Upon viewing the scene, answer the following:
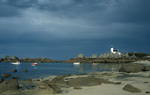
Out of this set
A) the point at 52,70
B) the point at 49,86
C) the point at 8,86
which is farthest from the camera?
the point at 52,70

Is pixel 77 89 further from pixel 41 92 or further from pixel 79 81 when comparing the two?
pixel 41 92

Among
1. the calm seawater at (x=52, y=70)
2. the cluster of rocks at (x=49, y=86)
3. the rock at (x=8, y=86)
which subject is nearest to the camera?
the cluster of rocks at (x=49, y=86)

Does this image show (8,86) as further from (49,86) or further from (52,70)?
(52,70)

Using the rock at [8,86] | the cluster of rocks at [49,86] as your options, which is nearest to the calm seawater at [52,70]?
the rock at [8,86]

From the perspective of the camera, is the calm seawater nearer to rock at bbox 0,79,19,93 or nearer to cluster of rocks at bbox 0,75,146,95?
rock at bbox 0,79,19,93

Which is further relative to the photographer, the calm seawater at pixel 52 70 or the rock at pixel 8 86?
the calm seawater at pixel 52 70

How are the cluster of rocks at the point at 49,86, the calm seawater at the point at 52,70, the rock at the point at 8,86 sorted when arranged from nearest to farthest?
the cluster of rocks at the point at 49,86 → the rock at the point at 8,86 → the calm seawater at the point at 52,70

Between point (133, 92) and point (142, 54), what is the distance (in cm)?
18462

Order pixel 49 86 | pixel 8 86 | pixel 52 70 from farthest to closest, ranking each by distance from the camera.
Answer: pixel 52 70, pixel 8 86, pixel 49 86

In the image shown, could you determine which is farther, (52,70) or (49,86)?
(52,70)

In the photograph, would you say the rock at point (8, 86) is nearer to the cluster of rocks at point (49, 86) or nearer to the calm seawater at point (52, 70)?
the cluster of rocks at point (49, 86)

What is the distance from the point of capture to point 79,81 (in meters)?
24.2

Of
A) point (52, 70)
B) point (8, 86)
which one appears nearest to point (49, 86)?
point (8, 86)

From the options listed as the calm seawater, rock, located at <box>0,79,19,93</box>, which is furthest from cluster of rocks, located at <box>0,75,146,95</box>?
the calm seawater
